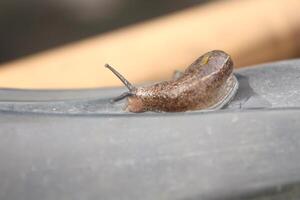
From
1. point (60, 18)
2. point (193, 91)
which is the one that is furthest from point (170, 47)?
point (60, 18)

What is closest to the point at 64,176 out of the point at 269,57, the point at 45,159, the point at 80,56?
the point at 45,159

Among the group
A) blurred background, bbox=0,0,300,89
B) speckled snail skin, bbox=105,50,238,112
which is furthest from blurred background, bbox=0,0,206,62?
speckled snail skin, bbox=105,50,238,112

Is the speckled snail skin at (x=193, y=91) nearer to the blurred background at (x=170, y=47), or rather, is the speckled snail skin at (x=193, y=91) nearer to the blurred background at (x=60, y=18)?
the blurred background at (x=170, y=47)

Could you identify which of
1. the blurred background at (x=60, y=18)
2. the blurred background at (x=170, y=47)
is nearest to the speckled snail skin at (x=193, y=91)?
the blurred background at (x=170, y=47)

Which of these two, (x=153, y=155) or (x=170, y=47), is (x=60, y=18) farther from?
(x=153, y=155)

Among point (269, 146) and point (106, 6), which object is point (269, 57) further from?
point (106, 6)
